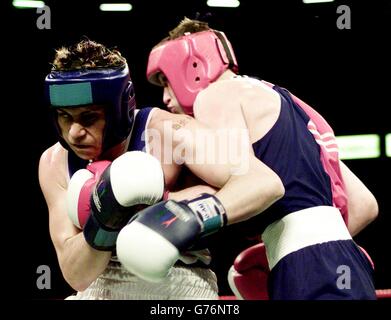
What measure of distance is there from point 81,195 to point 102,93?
32 centimetres

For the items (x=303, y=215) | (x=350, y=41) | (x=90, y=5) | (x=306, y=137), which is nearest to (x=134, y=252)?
(x=303, y=215)

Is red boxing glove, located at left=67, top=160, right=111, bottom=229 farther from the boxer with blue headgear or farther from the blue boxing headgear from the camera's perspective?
the blue boxing headgear

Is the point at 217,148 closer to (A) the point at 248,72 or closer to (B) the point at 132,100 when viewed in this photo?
(B) the point at 132,100

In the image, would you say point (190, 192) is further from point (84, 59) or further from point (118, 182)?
point (84, 59)

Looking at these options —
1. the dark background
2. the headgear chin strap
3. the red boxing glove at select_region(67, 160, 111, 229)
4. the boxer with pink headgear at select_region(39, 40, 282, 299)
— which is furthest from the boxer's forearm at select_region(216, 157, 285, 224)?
the dark background

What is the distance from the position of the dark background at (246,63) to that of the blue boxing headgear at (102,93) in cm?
156

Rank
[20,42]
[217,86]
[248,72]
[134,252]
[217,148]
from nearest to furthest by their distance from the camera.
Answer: [134,252]
[217,148]
[217,86]
[20,42]
[248,72]

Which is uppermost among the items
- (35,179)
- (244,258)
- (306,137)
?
(306,137)

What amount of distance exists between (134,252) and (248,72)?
2.38 m

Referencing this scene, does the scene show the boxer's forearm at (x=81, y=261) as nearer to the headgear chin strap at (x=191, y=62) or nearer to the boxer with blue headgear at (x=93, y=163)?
the boxer with blue headgear at (x=93, y=163)

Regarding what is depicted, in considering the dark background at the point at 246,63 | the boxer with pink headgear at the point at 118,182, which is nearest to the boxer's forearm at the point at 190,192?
the boxer with pink headgear at the point at 118,182

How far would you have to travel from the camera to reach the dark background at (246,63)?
12.0 feet

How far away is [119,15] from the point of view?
3.76 m

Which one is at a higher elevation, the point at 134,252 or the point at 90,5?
the point at 90,5
